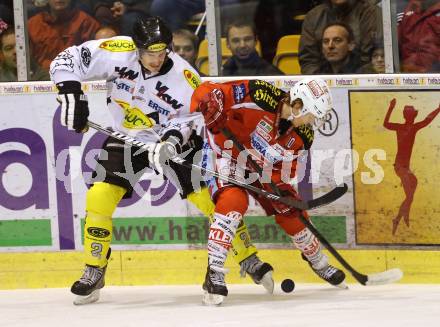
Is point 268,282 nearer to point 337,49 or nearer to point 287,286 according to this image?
point 287,286

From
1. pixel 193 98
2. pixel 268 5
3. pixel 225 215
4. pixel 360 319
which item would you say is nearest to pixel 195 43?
pixel 268 5

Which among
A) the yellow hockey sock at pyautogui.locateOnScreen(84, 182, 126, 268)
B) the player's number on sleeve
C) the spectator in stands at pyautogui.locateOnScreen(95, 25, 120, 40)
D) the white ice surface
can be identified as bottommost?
the white ice surface

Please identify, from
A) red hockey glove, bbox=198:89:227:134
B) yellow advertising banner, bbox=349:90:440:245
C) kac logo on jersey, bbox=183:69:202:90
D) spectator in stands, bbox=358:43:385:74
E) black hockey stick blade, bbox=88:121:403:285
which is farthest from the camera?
spectator in stands, bbox=358:43:385:74

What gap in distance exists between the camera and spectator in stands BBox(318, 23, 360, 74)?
19.7 ft

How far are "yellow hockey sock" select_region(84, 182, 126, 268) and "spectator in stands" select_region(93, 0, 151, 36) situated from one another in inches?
41.9

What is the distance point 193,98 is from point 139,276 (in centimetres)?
116

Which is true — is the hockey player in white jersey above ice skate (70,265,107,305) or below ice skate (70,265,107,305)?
above

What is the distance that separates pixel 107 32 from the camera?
634 centimetres

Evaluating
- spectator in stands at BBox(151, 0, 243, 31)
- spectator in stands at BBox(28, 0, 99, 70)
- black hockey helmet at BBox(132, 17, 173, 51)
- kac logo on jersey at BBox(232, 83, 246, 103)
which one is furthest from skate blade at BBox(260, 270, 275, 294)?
spectator in stands at BBox(28, 0, 99, 70)

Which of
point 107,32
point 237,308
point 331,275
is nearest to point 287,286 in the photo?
point 331,275

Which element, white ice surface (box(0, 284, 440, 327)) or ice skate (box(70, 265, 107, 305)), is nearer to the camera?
white ice surface (box(0, 284, 440, 327))

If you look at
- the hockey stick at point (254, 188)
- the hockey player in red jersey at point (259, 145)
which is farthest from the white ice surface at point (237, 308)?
the hockey stick at point (254, 188)

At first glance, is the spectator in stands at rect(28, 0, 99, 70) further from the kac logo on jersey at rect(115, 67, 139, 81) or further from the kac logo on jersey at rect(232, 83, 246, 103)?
the kac logo on jersey at rect(232, 83, 246, 103)

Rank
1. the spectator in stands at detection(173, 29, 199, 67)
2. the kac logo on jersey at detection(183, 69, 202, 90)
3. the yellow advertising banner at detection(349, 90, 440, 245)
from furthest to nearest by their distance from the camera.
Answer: the spectator in stands at detection(173, 29, 199, 67), the yellow advertising banner at detection(349, 90, 440, 245), the kac logo on jersey at detection(183, 69, 202, 90)
